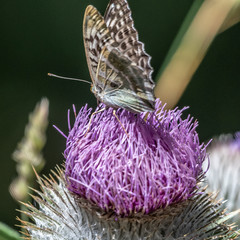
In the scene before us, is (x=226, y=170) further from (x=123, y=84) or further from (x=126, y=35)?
(x=126, y=35)

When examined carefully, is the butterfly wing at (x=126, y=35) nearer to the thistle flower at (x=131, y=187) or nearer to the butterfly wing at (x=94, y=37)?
the butterfly wing at (x=94, y=37)

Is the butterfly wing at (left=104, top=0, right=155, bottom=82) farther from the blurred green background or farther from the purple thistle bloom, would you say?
the blurred green background

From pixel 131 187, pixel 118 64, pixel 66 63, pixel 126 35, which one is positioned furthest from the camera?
pixel 66 63

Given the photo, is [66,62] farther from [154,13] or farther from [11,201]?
[11,201]

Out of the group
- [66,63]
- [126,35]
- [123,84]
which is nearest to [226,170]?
[123,84]

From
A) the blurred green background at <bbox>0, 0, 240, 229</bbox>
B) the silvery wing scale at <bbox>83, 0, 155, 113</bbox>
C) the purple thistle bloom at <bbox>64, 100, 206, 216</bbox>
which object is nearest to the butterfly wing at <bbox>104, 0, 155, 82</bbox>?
the silvery wing scale at <bbox>83, 0, 155, 113</bbox>

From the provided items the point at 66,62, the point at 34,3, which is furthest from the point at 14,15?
the point at 66,62
